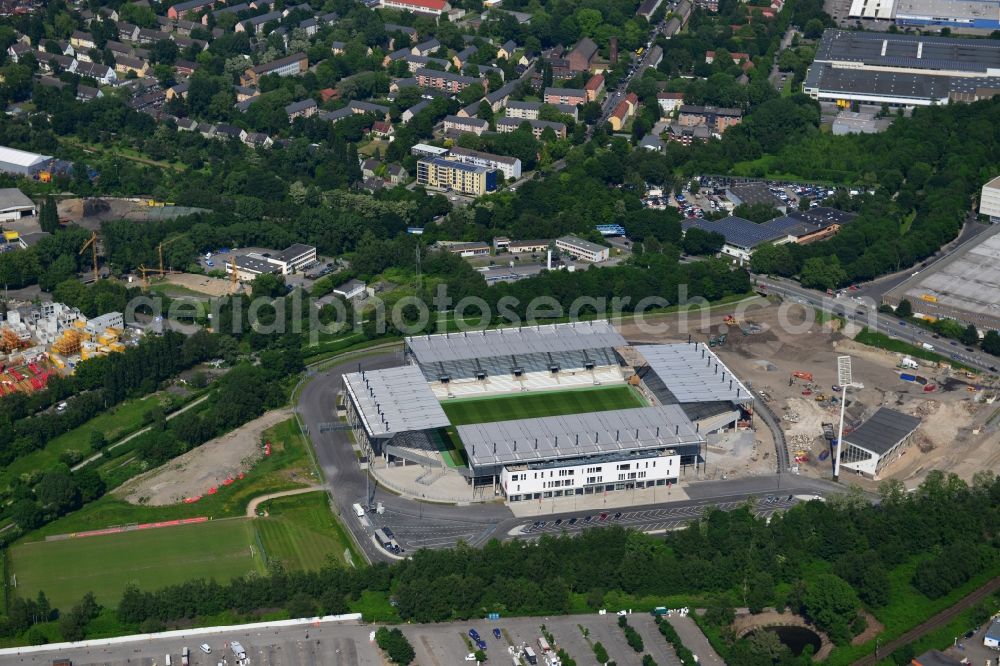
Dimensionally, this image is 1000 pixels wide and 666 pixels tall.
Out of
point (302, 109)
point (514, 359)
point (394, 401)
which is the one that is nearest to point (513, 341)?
point (514, 359)

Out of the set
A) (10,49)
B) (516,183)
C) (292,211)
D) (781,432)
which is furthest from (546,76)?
(781,432)

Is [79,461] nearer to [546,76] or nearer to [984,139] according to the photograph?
[546,76]

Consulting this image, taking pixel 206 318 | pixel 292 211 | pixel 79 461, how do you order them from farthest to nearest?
1. pixel 292 211
2. pixel 206 318
3. pixel 79 461

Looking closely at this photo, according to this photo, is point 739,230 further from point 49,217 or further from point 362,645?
point 362,645

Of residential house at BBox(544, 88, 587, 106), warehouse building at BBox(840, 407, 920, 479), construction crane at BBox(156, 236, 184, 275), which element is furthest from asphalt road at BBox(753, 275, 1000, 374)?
construction crane at BBox(156, 236, 184, 275)

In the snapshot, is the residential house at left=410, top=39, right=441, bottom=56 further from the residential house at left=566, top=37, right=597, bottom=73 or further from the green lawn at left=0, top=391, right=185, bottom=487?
the green lawn at left=0, top=391, right=185, bottom=487

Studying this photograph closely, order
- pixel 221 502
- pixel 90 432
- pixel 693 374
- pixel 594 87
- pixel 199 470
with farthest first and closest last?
1. pixel 594 87
2. pixel 693 374
3. pixel 90 432
4. pixel 199 470
5. pixel 221 502
